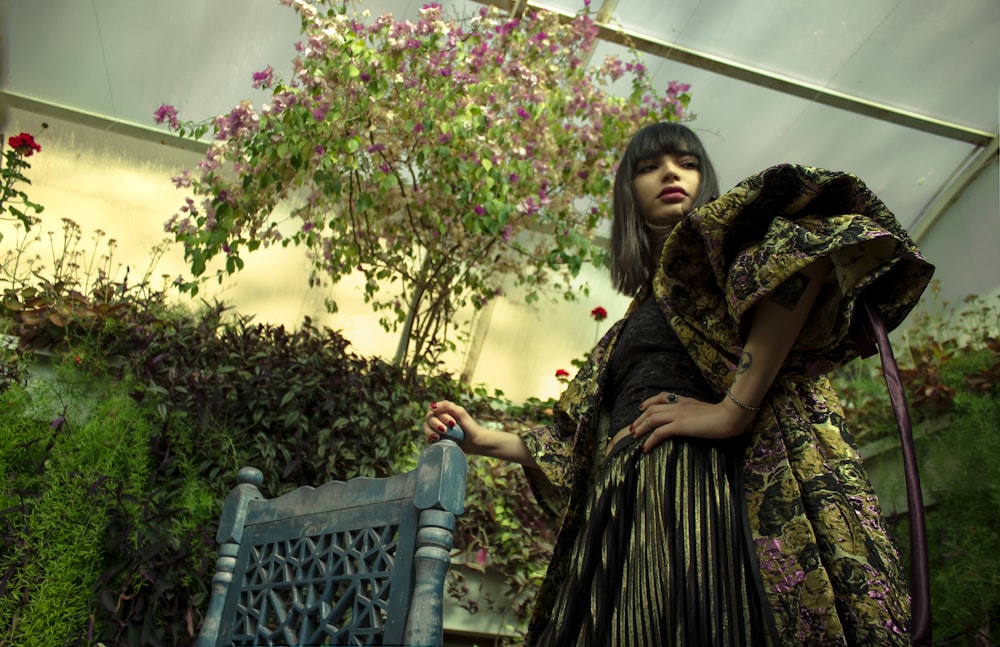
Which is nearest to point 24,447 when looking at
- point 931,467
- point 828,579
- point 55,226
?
point 55,226

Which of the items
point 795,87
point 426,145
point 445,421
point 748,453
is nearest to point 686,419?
point 748,453

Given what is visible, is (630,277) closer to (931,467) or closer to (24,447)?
(931,467)

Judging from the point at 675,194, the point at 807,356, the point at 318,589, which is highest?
the point at 675,194

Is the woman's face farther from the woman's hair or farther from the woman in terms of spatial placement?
the woman

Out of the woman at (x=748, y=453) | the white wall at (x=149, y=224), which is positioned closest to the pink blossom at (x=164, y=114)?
the white wall at (x=149, y=224)

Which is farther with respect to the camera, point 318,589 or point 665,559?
point 318,589

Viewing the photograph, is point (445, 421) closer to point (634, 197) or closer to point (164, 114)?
point (634, 197)

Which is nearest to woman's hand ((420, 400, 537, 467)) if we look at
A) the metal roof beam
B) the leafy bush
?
the leafy bush

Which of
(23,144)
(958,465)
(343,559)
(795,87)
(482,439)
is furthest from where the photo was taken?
(795,87)

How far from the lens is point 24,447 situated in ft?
7.83

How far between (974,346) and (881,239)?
8.51 feet

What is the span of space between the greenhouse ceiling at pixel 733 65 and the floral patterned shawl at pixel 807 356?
282 centimetres

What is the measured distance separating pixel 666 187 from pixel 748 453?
1.76ft

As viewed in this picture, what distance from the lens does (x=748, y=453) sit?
3.45 ft
